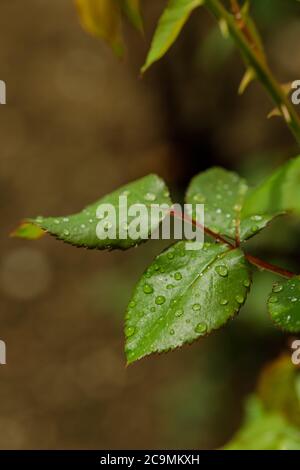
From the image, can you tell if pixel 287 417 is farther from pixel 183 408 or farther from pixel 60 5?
pixel 60 5

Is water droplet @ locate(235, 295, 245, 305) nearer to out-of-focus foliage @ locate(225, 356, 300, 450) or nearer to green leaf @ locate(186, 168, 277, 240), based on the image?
green leaf @ locate(186, 168, 277, 240)

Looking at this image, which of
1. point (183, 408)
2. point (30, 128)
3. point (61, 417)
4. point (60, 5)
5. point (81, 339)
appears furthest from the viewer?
point (60, 5)

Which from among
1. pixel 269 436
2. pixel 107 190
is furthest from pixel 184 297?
pixel 107 190

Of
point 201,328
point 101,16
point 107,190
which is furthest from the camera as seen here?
point 107,190

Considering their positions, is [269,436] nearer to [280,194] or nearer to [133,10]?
[280,194]

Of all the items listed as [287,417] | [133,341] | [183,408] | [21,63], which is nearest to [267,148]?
[183,408]
